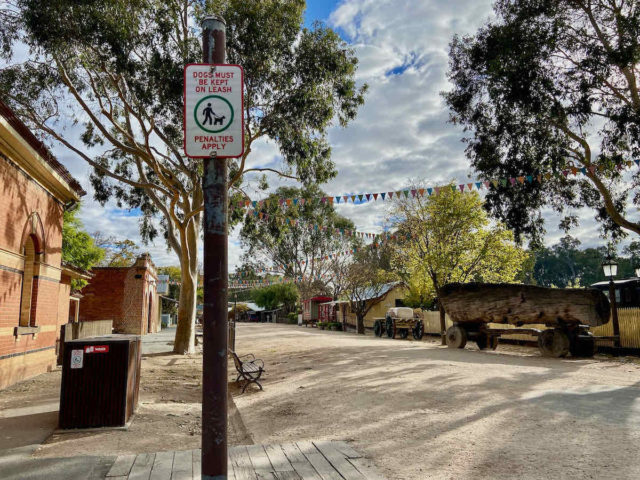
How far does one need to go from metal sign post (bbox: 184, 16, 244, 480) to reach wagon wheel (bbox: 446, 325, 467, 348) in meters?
15.4

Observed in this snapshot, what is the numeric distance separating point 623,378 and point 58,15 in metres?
15.1

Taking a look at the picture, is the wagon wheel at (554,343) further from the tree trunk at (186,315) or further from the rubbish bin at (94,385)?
the rubbish bin at (94,385)

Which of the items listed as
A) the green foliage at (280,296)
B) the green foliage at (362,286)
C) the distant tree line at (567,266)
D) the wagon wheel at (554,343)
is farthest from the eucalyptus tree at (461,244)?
the distant tree line at (567,266)

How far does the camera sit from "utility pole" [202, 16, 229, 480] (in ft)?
9.45

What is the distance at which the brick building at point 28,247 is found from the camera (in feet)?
29.7

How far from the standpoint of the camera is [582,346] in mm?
13906

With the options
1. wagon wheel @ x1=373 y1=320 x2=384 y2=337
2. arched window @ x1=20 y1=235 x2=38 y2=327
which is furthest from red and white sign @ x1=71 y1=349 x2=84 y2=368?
wagon wheel @ x1=373 y1=320 x2=384 y2=337

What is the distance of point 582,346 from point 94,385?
13.0 meters

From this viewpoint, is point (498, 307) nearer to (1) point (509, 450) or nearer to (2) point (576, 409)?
(2) point (576, 409)

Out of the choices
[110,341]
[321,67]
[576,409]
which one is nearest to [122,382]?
[110,341]

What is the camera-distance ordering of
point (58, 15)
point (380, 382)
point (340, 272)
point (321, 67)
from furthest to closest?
point (340, 272)
point (321, 67)
point (58, 15)
point (380, 382)

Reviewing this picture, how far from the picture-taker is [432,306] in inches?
1347

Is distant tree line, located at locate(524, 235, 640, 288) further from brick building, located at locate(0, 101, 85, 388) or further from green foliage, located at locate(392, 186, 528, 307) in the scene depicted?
brick building, located at locate(0, 101, 85, 388)

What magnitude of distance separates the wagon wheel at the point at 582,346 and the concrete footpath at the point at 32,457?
12890mm
